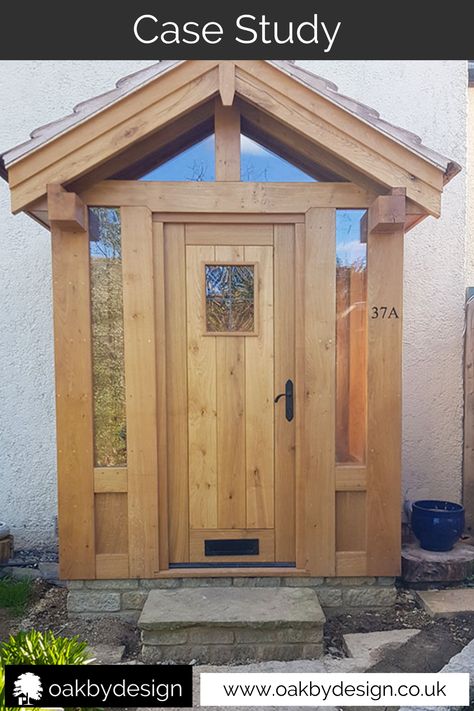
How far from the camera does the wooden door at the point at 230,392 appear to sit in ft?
10.2

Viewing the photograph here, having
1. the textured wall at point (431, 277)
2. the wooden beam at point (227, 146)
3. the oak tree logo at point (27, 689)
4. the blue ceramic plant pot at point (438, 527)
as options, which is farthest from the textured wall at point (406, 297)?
the oak tree logo at point (27, 689)

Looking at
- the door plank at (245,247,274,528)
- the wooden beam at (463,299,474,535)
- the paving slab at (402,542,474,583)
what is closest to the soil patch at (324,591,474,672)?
the paving slab at (402,542,474,583)

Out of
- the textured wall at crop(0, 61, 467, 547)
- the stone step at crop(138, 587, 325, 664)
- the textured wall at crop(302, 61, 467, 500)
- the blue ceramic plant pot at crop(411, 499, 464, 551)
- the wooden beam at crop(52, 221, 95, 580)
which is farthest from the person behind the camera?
the textured wall at crop(302, 61, 467, 500)

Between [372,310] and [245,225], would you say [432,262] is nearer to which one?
[372,310]

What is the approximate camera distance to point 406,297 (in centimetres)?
414

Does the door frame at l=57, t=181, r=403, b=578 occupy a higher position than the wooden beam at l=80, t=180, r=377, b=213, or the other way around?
the wooden beam at l=80, t=180, r=377, b=213

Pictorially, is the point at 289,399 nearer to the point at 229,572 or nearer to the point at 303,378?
the point at 303,378

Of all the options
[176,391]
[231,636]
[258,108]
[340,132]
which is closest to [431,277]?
[340,132]

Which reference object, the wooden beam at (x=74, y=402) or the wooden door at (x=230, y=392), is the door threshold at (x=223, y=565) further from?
the wooden beam at (x=74, y=402)

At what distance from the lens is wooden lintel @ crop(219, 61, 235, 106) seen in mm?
2713

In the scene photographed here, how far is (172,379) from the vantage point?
10.3 feet

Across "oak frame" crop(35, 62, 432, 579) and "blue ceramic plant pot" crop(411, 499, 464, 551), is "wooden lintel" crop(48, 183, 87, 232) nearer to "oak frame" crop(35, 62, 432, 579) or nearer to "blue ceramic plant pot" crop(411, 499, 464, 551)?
"oak frame" crop(35, 62, 432, 579)

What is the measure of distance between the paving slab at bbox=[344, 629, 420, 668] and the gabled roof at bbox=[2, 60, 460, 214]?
9.03 feet

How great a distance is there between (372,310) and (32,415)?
3091 millimetres
